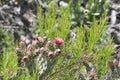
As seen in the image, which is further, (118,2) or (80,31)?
(118,2)

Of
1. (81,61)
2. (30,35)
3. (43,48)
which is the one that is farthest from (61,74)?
(30,35)

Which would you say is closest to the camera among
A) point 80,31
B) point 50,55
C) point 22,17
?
point 50,55

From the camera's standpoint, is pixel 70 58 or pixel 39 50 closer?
pixel 39 50

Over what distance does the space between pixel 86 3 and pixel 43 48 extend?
233 centimetres

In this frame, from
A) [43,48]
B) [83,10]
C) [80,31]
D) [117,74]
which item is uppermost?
[83,10]

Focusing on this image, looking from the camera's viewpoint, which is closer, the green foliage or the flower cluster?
the flower cluster

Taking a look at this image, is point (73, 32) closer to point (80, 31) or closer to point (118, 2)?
point (80, 31)

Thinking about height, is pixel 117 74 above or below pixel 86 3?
below

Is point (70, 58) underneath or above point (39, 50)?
above

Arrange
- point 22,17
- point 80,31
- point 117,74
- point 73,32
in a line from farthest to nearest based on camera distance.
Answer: point 22,17, point 73,32, point 80,31, point 117,74

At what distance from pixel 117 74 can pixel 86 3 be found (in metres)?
2.15

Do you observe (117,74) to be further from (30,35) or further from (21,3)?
(21,3)

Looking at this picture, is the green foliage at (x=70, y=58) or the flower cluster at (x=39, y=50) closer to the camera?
the flower cluster at (x=39, y=50)

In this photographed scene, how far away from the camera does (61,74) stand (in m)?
3.04
